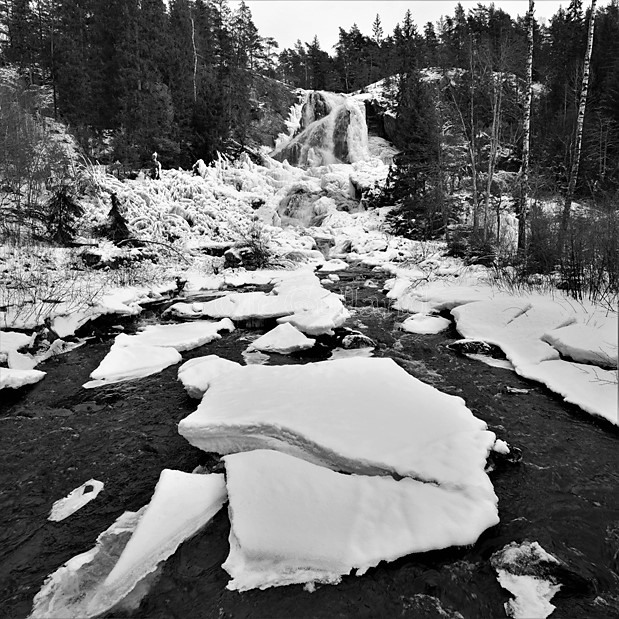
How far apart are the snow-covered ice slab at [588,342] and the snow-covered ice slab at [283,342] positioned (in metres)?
3.61

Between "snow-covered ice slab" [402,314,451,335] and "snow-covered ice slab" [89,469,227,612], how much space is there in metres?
5.32

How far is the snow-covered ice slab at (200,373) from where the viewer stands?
493 centimetres

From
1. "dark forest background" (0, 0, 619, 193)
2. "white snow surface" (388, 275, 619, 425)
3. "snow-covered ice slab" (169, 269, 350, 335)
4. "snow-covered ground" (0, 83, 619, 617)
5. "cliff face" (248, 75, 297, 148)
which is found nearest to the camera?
"snow-covered ground" (0, 83, 619, 617)

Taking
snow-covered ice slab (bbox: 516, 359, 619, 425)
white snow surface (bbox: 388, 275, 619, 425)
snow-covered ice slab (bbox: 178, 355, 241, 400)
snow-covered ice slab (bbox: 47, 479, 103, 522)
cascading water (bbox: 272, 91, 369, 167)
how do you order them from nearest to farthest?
snow-covered ice slab (bbox: 47, 479, 103, 522) → snow-covered ice slab (bbox: 516, 359, 619, 425) → white snow surface (bbox: 388, 275, 619, 425) → snow-covered ice slab (bbox: 178, 355, 241, 400) → cascading water (bbox: 272, 91, 369, 167)

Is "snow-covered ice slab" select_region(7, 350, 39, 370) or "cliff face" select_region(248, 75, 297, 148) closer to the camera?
"snow-covered ice slab" select_region(7, 350, 39, 370)

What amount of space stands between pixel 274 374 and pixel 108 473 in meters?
1.95

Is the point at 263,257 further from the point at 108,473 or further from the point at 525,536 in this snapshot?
the point at 525,536

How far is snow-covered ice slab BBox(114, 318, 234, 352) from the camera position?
676 cm

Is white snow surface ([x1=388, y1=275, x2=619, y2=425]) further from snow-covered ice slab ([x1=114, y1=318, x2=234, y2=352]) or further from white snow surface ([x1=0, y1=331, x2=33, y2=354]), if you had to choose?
white snow surface ([x1=0, y1=331, x2=33, y2=354])

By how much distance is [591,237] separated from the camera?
6988 mm

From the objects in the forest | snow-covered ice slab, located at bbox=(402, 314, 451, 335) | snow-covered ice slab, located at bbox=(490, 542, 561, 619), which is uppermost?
the forest

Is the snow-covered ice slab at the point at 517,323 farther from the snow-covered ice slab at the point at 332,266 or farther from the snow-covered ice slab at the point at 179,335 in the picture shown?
the snow-covered ice slab at the point at 332,266

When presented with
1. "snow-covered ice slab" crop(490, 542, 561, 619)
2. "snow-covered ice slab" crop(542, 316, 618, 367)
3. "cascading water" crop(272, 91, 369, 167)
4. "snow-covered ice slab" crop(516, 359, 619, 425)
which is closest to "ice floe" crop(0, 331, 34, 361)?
"snow-covered ice slab" crop(490, 542, 561, 619)

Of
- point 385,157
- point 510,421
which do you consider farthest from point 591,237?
point 385,157
